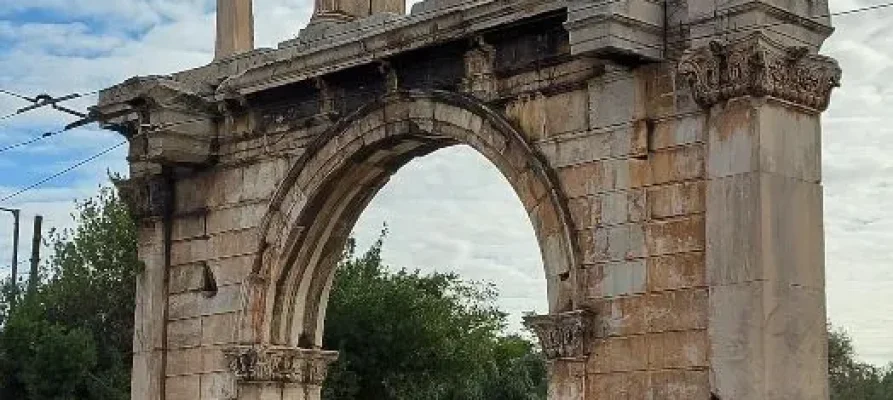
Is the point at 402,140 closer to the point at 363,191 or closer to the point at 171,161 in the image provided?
the point at 363,191

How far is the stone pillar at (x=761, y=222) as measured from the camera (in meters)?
11.3

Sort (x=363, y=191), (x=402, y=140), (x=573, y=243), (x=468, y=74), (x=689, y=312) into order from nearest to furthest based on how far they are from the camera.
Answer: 1. (x=689, y=312)
2. (x=573, y=243)
3. (x=468, y=74)
4. (x=402, y=140)
5. (x=363, y=191)

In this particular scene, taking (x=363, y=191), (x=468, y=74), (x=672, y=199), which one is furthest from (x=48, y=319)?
(x=672, y=199)

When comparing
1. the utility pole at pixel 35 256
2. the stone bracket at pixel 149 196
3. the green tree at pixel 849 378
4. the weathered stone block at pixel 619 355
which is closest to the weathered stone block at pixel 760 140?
the weathered stone block at pixel 619 355

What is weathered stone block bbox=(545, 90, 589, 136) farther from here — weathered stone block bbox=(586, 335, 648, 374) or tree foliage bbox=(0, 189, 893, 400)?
tree foliage bbox=(0, 189, 893, 400)

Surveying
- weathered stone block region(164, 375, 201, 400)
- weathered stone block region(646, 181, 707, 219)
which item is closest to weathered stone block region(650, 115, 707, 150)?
weathered stone block region(646, 181, 707, 219)

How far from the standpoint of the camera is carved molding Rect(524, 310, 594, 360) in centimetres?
1252

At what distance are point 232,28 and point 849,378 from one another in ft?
108

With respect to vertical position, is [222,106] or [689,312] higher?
[222,106]

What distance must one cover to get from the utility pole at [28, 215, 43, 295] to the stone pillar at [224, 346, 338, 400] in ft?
48.2

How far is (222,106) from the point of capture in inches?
643

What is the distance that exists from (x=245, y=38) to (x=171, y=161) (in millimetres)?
1809

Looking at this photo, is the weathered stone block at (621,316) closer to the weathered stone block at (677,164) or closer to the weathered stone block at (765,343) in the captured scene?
the weathered stone block at (765,343)

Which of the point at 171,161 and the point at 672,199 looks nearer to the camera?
the point at 672,199
